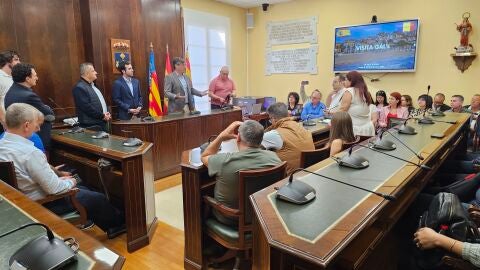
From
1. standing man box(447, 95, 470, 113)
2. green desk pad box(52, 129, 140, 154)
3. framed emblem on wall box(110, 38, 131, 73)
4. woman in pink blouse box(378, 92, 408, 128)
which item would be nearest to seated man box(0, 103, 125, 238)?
green desk pad box(52, 129, 140, 154)

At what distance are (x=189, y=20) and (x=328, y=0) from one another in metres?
2.77

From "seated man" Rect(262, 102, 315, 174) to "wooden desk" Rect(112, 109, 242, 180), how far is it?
194cm

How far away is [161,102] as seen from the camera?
5434 millimetres

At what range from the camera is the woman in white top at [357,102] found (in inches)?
136

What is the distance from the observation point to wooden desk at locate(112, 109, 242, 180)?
12.5ft

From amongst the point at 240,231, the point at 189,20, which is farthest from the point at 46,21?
the point at 240,231

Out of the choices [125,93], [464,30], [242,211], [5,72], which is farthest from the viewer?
[464,30]

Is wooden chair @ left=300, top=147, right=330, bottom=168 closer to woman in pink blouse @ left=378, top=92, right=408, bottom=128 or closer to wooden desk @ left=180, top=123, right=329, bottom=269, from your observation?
wooden desk @ left=180, top=123, right=329, bottom=269

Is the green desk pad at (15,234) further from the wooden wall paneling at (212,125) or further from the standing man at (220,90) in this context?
the standing man at (220,90)

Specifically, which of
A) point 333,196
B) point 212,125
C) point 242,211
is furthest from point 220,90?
point 333,196

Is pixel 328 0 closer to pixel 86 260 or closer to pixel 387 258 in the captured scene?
pixel 387 258

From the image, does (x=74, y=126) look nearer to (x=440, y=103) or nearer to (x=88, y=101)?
(x=88, y=101)

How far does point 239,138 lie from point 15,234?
115 cm

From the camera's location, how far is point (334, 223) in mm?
1104
